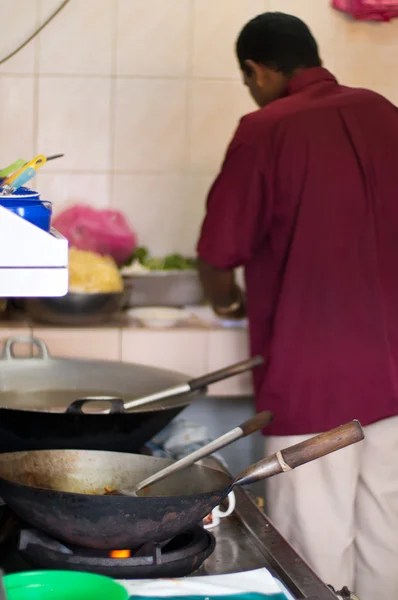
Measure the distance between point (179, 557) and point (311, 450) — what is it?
0.75 feet

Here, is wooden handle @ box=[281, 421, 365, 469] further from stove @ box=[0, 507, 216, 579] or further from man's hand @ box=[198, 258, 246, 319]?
man's hand @ box=[198, 258, 246, 319]

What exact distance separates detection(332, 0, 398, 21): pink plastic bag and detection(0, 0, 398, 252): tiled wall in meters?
0.04

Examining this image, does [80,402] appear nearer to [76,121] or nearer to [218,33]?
[76,121]

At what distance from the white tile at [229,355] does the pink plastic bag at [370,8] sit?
56.7 inches

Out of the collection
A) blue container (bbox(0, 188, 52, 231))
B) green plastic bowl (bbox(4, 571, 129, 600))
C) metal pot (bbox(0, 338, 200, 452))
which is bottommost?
metal pot (bbox(0, 338, 200, 452))

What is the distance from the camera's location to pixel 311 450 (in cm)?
110

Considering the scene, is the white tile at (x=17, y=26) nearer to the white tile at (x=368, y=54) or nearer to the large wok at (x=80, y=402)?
the white tile at (x=368, y=54)

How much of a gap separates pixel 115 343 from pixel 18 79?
4.03ft

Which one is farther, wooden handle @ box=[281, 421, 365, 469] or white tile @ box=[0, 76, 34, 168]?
white tile @ box=[0, 76, 34, 168]

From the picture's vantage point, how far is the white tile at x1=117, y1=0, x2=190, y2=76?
10.8 feet

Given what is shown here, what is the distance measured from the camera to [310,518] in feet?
7.45

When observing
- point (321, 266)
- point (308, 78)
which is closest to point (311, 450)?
point (321, 266)

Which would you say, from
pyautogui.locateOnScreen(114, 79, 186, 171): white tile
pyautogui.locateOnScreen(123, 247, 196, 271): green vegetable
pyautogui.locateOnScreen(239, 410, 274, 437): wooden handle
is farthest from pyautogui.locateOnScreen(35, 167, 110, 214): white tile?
pyautogui.locateOnScreen(239, 410, 274, 437): wooden handle

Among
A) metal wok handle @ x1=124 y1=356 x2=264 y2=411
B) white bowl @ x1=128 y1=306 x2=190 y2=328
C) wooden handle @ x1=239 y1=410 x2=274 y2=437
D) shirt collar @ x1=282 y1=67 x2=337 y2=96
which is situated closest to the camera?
wooden handle @ x1=239 y1=410 x2=274 y2=437
